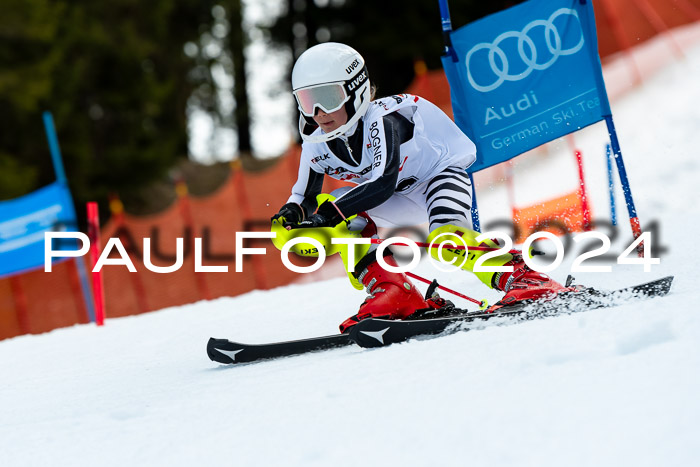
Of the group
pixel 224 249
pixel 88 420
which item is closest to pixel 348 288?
pixel 88 420

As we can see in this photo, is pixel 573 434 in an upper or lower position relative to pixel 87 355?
upper

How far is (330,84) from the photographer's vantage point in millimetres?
3898

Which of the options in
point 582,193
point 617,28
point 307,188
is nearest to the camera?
point 307,188

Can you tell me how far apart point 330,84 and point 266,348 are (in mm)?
1331

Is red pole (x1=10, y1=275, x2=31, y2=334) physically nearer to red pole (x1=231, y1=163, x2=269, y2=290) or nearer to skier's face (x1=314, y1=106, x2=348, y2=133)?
red pole (x1=231, y1=163, x2=269, y2=290)

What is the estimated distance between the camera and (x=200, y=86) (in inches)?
870

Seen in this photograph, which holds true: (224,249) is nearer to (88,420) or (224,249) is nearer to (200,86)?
(88,420)

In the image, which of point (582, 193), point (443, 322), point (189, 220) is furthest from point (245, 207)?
point (443, 322)

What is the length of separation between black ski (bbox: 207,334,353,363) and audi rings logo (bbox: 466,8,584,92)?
2.56m

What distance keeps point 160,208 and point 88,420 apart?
56.9ft

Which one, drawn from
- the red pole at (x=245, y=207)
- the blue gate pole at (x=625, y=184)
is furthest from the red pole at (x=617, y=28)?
the blue gate pole at (x=625, y=184)

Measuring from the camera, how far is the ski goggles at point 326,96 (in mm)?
3904

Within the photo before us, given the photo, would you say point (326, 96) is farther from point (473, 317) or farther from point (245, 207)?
point (245, 207)

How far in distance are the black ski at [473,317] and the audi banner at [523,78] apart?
2017 mm
